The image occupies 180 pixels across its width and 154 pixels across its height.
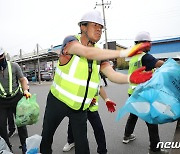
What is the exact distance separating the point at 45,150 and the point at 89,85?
0.78m

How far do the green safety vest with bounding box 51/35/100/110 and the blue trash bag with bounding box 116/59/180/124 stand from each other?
0.51 meters

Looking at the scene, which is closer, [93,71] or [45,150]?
[93,71]

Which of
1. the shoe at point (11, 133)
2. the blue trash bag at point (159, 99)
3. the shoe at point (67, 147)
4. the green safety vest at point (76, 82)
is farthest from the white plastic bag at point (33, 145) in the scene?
the shoe at point (11, 133)

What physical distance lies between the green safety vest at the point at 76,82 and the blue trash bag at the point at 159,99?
508 mm

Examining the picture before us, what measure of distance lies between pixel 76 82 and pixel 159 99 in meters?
0.78

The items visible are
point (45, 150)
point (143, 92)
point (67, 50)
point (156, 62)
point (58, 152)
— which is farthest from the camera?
point (58, 152)

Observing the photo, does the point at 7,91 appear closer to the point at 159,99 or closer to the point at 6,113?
the point at 6,113

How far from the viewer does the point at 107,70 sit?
2.50m

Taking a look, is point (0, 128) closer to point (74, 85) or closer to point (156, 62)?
point (74, 85)

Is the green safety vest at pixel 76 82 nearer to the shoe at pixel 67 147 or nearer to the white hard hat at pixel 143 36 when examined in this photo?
the white hard hat at pixel 143 36

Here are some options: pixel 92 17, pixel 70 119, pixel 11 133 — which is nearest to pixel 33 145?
pixel 70 119

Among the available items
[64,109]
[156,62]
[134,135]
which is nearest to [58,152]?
[134,135]

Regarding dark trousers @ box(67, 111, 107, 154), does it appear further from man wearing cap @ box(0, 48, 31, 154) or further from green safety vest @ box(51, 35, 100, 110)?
green safety vest @ box(51, 35, 100, 110)

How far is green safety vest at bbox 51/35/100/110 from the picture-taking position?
217 centimetres
